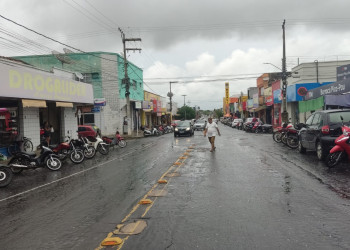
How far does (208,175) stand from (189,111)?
327 ft

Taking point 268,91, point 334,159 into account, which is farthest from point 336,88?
point 268,91

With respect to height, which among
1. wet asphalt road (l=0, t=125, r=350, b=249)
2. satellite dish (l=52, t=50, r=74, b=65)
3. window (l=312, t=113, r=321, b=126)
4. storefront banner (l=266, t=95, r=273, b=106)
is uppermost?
satellite dish (l=52, t=50, r=74, b=65)

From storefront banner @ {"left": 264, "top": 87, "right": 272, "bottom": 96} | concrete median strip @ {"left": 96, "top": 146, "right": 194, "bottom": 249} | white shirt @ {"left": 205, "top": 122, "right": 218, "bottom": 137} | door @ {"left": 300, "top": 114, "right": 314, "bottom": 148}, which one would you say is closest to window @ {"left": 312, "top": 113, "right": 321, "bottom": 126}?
door @ {"left": 300, "top": 114, "right": 314, "bottom": 148}

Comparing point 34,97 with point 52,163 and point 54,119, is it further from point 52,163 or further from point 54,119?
point 52,163

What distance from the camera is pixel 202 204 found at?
5.96 meters

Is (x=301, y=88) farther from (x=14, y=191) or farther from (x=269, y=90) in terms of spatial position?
(x=14, y=191)

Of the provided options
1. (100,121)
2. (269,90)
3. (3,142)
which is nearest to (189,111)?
(269,90)

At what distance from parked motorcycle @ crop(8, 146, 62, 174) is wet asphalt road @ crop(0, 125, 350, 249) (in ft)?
5.01

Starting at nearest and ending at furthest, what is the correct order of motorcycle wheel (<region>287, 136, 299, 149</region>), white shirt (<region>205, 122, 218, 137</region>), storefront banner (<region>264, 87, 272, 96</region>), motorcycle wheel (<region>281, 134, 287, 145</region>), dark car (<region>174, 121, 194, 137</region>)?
white shirt (<region>205, 122, 218, 137</region>), motorcycle wheel (<region>287, 136, 299, 149</region>), motorcycle wheel (<region>281, 134, 287, 145</region>), dark car (<region>174, 121, 194, 137</region>), storefront banner (<region>264, 87, 272, 96</region>)

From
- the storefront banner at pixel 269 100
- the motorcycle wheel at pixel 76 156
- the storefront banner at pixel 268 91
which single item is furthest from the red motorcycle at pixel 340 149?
the storefront banner at pixel 268 91

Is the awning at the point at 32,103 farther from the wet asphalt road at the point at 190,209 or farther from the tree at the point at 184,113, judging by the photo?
the tree at the point at 184,113

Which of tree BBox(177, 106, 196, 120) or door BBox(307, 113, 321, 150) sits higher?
tree BBox(177, 106, 196, 120)

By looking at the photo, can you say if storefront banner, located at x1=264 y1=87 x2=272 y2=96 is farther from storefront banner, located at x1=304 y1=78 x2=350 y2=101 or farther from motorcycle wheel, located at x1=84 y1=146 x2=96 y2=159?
motorcycle wheel, located at x1=84 y1=146 x2=96 y2=159

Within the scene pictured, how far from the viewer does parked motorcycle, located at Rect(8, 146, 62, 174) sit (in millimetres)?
11242
